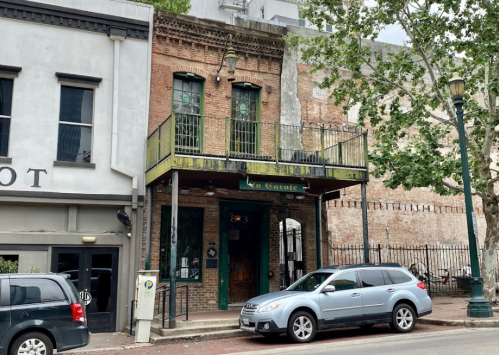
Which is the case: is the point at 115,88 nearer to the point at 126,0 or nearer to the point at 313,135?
the point at 126,0

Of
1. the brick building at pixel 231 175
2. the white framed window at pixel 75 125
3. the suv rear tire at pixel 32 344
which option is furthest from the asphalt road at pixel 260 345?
the white framed window at pixel 75 125

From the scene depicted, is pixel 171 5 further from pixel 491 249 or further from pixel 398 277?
pixel 398 277

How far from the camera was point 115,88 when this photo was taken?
14531mm

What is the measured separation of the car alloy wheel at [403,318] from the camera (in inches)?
468

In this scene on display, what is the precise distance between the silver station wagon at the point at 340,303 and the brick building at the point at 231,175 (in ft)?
9.65

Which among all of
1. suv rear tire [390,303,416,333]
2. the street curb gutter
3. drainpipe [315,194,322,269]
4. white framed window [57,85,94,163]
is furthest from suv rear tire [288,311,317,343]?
white framed window [57,85,94,163]

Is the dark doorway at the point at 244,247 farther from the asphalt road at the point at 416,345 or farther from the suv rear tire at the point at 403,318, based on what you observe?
the asphalt road at the point at 416,345

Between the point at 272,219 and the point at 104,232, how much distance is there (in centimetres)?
523

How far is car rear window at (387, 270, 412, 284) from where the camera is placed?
12.3 meters

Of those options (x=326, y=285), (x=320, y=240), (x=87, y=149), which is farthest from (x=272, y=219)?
(x=87, y=149)

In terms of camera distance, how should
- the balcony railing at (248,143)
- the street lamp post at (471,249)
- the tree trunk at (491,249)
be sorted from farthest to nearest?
1. the tree trunk at (491,249)
2. the balcony railing at (248,143)
3. the street lamp post at (471,249)

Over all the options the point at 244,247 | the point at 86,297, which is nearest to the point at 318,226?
the point at 244,247

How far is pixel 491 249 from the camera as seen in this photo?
49.8ft

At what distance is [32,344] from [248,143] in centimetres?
836
